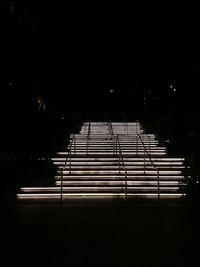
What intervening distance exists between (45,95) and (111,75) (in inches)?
391

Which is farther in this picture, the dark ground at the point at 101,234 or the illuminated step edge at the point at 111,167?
the illuminated step edge at the point at 111,167

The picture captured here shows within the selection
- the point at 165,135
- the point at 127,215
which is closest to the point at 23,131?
the point at 165,135

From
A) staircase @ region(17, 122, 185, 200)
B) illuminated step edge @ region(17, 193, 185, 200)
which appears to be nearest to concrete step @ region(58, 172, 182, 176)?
staircase @ region(17, 122, 185, 200)

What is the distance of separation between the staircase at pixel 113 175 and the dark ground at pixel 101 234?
738mm

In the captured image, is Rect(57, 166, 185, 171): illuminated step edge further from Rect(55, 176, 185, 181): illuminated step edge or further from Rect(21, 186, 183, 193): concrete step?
Rect(21, 186, 183, 193): concrete step

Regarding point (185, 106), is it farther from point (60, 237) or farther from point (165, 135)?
point (60, 237)

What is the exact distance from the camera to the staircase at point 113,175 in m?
9.90

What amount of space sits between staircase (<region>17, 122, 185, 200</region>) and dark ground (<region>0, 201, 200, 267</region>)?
738 mm

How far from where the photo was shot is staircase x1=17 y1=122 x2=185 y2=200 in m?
9.90

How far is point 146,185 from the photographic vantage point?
33.7ft

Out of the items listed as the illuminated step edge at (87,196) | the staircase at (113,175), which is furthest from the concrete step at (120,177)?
the illuminated step edge at (87,196)

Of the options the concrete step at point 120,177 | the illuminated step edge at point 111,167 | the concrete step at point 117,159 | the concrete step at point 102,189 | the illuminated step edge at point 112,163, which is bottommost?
the concrete step at point 102,189

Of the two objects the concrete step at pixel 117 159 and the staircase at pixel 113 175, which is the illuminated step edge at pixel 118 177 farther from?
the concrete step at pixel 117 159

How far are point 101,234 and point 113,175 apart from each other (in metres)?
4.24
